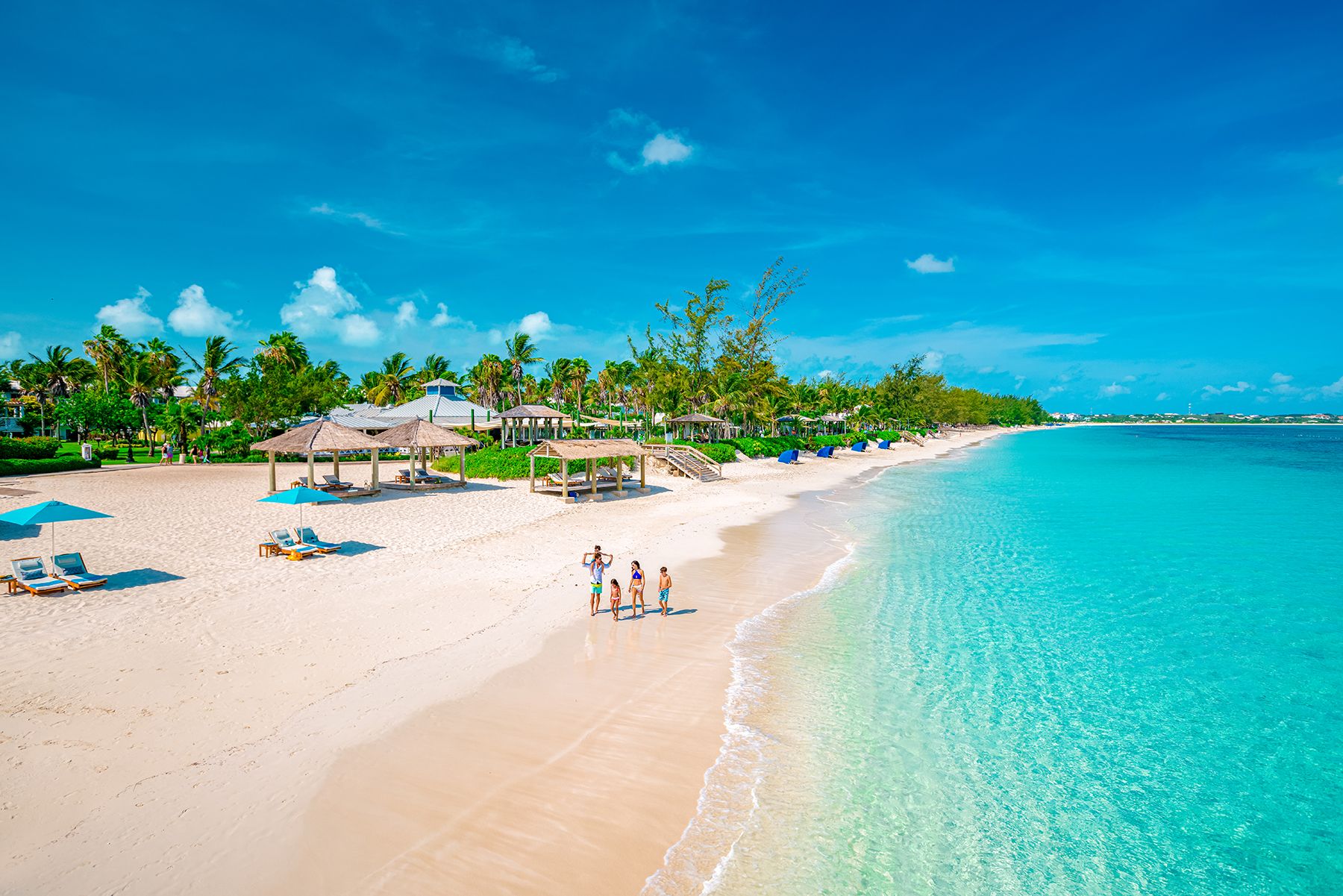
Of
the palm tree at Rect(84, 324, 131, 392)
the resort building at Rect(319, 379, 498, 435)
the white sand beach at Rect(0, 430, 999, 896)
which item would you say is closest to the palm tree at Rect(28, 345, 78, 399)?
the palm tree at Rect(84, 324, 131, 392)

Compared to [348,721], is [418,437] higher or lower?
higher

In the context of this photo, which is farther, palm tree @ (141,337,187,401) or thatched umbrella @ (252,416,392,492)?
palm tree @ (141,337,187,401)

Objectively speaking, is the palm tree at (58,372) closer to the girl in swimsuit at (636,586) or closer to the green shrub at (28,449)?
the green shrub at (28,449)

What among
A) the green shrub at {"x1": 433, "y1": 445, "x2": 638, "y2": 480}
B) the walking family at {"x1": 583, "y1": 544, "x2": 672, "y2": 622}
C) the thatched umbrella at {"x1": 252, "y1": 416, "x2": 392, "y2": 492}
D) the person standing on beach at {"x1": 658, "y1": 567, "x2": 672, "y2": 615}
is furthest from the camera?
the green shrub at {"x1": 433, "y1": 445, "x2": 638, "y2": 480}

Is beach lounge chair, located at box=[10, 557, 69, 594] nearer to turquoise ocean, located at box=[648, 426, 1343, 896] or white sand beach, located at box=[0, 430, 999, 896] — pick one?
white sand beach, located at box=[0, 430, 999, 896]

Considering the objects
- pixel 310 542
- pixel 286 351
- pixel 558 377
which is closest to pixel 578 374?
pixel 558 377

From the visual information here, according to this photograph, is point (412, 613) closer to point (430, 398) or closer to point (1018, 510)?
point (1018, 510)

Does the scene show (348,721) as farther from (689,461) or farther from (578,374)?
(578,374)
